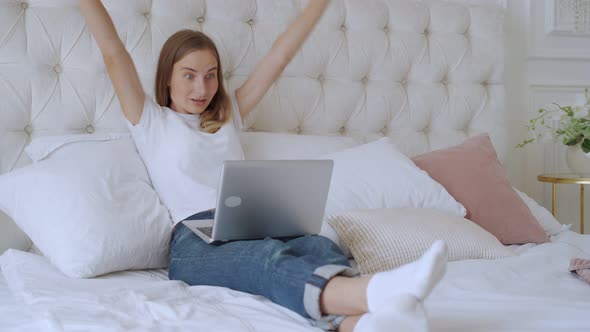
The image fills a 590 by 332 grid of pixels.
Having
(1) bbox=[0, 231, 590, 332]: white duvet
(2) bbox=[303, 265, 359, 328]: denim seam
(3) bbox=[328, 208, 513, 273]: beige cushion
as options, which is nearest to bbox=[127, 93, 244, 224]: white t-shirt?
(1) bbox=[0, 231, 590, 332]: white duvet

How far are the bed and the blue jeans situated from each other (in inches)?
1.0

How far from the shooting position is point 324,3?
5.46 feet

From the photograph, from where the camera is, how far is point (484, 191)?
1.51 meters

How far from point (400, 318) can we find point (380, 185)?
0.77 metres

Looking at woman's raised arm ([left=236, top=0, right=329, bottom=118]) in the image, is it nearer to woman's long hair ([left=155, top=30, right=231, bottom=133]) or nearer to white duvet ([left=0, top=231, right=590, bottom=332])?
woman's long hair ([left=155, top=30, right=231, bottom=133])

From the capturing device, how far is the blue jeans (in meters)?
0.79

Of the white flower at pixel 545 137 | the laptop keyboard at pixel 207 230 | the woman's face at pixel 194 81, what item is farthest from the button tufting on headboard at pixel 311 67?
the laptop keyboard at pixel 207 230

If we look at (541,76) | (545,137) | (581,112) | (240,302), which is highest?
(541,76)

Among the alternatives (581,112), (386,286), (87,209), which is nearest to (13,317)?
(87,209)

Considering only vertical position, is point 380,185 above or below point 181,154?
below

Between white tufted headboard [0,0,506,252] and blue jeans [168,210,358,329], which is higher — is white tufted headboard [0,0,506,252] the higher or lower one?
the higher one

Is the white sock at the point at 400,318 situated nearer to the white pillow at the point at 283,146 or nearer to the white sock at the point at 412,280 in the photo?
the white sock at the point at 412,280

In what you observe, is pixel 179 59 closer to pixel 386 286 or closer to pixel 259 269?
pixel 259 269

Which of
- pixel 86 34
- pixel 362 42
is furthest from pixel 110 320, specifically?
pixel 362 42
